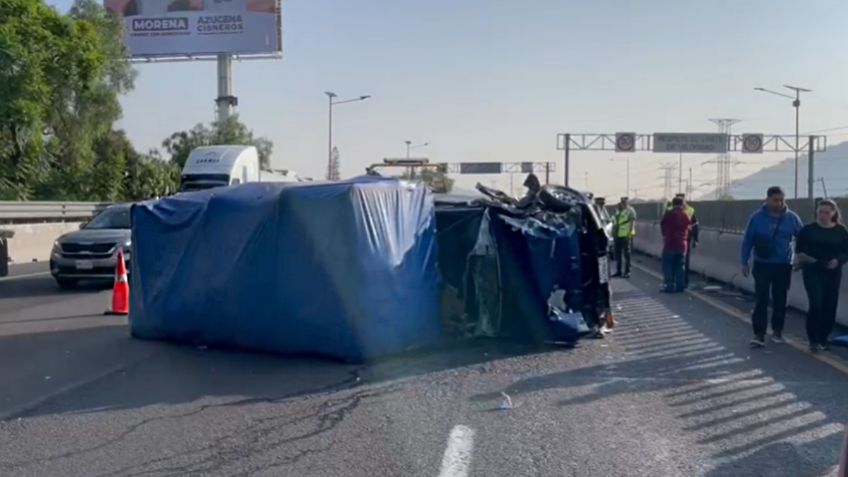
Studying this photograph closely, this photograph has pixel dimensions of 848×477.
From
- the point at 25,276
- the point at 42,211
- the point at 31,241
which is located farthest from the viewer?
the point at 42,211

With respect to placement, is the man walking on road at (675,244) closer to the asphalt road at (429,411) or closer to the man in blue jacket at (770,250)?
the asphalt road at (429,411)

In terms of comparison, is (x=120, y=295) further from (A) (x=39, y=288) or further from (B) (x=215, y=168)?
(B) (x=215, y=168)

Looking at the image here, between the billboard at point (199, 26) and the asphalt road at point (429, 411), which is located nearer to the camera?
the asphalt road at point (429, 411)

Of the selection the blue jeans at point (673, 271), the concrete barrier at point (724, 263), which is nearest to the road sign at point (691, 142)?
the concrete barrier at point (724, 263)

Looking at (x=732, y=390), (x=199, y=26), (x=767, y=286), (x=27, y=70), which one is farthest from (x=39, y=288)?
(x=199, y=26)

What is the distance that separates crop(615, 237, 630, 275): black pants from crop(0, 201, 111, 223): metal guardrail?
13.6 meters

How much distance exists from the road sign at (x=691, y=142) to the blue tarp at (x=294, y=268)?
60.1 m

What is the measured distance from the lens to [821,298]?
1227cm

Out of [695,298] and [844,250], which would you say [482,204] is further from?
[695,298]

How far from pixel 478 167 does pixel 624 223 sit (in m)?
77.9

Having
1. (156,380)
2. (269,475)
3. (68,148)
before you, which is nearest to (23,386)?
(156,380)

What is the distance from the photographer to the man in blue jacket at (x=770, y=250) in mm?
12641

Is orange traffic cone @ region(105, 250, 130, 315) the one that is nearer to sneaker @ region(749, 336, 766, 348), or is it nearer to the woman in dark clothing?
sneaker @ region(749, 336, 766, 348)

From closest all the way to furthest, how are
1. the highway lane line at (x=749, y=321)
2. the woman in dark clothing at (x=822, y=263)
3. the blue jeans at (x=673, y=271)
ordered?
the highway lane line at (x=749, y=321) → the woman in dark clothing at (x=822, y=263) → the blue jeans at (x=673, y=271)
